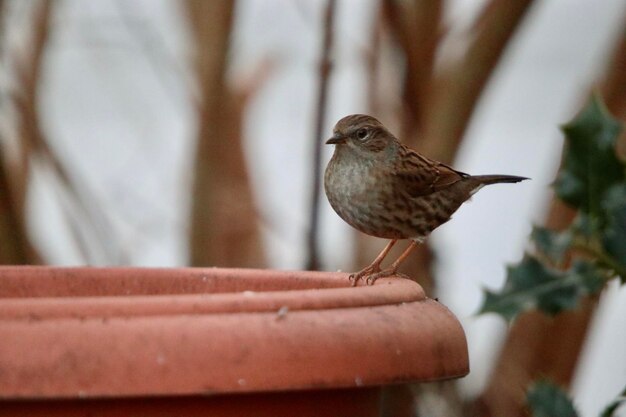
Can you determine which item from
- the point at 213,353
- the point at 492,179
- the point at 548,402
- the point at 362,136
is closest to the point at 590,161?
the point at 548,402

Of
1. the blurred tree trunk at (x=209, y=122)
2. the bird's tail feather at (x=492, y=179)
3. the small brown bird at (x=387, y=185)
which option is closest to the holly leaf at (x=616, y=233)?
the small brown bird at (x=387, y=185)

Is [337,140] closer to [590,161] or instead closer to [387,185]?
[387,185]

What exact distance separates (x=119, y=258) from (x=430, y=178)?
1.71 metres

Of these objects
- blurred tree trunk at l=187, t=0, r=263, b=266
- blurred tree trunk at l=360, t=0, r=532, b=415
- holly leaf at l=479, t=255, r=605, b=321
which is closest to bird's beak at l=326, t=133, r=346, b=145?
blurred tree trunk at l=360, t=0, r=532, b=415

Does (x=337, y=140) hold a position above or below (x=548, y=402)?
below

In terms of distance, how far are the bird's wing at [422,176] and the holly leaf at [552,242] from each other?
6.00 ft

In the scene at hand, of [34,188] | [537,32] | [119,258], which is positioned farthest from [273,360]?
[537,32]

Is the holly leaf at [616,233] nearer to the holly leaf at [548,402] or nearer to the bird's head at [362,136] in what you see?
the holly leaf at [548,402]

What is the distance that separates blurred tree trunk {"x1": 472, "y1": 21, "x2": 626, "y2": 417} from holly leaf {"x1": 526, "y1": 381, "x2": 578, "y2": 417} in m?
2.48

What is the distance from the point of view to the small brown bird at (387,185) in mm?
4332

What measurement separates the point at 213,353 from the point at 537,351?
3.22 metres

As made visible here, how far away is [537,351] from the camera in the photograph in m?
5.09

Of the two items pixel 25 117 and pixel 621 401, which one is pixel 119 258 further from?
pixel 621 401

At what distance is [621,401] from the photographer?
245cm
